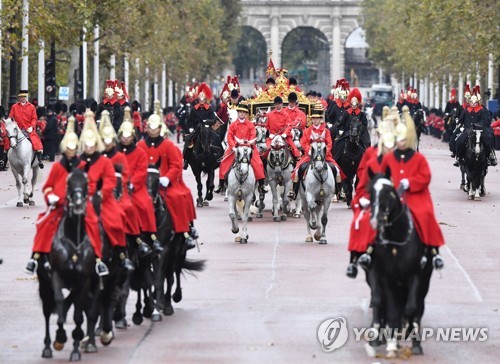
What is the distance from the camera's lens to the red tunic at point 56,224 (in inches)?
615

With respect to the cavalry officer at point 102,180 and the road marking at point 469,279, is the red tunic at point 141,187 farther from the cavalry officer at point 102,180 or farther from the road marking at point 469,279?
the road marking at point 469,279

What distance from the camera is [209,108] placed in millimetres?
34469

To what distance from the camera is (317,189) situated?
84.3 feet

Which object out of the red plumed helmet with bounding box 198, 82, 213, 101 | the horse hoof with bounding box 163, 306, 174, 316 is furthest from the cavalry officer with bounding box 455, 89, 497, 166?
the horse hoof with bounding box 163, 306, 174, 316

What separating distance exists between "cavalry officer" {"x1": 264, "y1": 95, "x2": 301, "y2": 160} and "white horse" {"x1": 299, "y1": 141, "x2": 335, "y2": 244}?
383 centimetres

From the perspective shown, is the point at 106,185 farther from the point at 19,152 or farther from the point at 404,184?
the point at 19,152

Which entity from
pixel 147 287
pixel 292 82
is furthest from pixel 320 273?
pixel 292 82

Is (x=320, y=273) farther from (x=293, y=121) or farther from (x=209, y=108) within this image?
(x=209, y=108)

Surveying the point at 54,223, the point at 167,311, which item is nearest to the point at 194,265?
the point at 167,311

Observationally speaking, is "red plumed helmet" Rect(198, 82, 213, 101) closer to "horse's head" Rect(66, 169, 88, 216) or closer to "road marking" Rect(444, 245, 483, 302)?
"road marking" Rect(444, 245, 483, 302)

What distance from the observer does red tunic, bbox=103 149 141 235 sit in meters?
16.7

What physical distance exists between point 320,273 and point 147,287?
171 inches

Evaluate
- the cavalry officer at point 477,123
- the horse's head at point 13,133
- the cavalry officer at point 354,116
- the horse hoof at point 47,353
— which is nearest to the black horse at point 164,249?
the horse hoof at point 47,353

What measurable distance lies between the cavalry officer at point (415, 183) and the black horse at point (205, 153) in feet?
56.7
